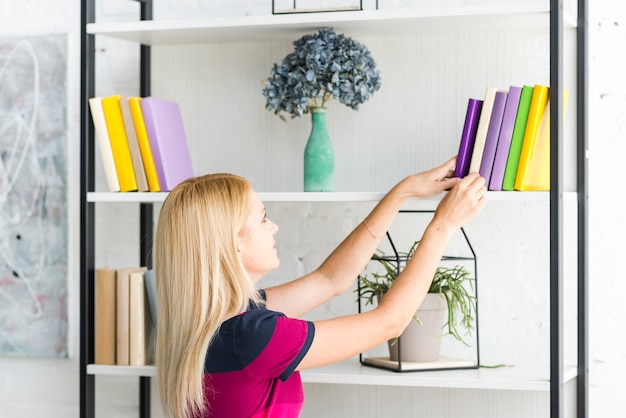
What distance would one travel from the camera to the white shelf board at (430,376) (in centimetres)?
181

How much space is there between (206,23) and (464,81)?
61 cm

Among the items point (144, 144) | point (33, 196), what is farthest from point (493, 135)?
point (33, 196)

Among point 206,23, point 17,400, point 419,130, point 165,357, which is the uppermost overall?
point 206,23

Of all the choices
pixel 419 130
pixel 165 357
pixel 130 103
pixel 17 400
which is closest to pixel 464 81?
pixel 419 130

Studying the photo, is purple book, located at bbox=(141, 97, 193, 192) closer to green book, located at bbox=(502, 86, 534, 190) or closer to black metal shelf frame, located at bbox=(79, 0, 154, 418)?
black metal shelf frame, located at bbox=(79, 0, 154, 418)

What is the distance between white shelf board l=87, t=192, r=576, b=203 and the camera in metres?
1.75

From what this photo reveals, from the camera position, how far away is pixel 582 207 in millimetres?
1862

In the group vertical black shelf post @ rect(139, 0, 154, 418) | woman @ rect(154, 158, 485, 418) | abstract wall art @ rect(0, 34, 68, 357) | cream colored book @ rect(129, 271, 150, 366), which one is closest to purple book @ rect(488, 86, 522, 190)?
woman @ rect(154, 158, 485, 418)

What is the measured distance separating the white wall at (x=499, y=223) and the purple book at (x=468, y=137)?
0.33m

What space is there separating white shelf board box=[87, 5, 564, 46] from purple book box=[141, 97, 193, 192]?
168mm

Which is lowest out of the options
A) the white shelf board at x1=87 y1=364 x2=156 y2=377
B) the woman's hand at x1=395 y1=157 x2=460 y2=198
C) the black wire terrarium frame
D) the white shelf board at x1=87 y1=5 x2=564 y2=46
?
the white shelf board at x1=87 y1=364 x2=156 y2=377

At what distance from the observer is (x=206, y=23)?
6.27 ft
